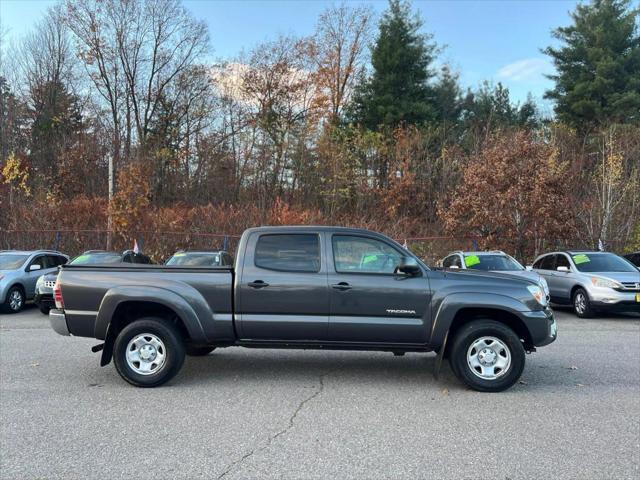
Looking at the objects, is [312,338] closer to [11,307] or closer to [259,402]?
[259,402]

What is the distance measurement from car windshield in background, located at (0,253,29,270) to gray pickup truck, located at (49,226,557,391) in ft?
30.3

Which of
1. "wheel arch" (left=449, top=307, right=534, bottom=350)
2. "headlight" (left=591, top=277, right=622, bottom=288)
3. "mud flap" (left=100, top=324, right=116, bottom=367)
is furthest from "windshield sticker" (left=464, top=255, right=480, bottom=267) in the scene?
"mud flap" (left=100, top=324, right=116, bottom=367)

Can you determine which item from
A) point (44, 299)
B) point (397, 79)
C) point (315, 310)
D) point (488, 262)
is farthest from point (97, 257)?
point (397, 79)

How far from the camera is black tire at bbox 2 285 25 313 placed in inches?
527

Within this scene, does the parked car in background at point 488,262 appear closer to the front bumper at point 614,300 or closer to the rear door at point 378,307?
the front bumper at point 614,300

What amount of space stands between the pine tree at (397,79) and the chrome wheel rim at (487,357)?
2702cm

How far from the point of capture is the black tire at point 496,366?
19.7ft

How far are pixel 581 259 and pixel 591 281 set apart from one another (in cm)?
114

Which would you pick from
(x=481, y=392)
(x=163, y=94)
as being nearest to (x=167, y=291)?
(x=481, y=392)

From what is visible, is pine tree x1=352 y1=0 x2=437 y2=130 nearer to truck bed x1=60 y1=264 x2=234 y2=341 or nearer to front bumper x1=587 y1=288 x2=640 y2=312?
front bumper x1=587 y1=288 x2=640 y2=312

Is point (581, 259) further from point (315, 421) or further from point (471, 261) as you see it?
point (315, 421)

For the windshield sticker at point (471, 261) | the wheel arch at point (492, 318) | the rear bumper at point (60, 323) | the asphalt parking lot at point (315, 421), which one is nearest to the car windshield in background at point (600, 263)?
the windshield sticker at point (471, 261)

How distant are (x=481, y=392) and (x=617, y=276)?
8.08 metres

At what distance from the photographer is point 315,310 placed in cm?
611
